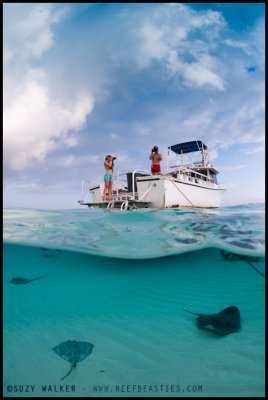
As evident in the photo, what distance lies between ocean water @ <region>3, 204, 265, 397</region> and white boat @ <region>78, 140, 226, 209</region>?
5.30m

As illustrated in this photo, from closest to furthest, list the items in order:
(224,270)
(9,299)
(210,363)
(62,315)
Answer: (210,363) → (62,315) → (9,299) → (224,270)

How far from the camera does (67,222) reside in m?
7.68

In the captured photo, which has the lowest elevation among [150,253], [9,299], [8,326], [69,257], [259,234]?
[9,299]

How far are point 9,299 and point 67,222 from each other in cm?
334

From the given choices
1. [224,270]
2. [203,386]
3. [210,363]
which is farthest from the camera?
[224,270]

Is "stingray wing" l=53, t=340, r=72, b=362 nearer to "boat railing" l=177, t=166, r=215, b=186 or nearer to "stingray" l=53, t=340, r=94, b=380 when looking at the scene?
"stingray" l=53, t=340, r=94, b=380

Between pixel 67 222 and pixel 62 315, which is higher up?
pixel 67 222

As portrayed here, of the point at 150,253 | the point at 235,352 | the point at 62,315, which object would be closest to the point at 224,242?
the point at 150,253

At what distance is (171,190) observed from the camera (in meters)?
14.9

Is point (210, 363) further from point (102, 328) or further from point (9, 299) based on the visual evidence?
point (9, 299)

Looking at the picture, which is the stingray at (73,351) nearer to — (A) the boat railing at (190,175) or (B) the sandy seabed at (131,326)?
(B) the sandy seabed at (131,326)

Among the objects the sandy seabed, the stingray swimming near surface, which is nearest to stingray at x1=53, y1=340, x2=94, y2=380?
the sandy seabed

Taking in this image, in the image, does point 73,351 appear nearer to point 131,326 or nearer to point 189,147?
point 131,326

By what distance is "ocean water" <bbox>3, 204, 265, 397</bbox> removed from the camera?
287cm
